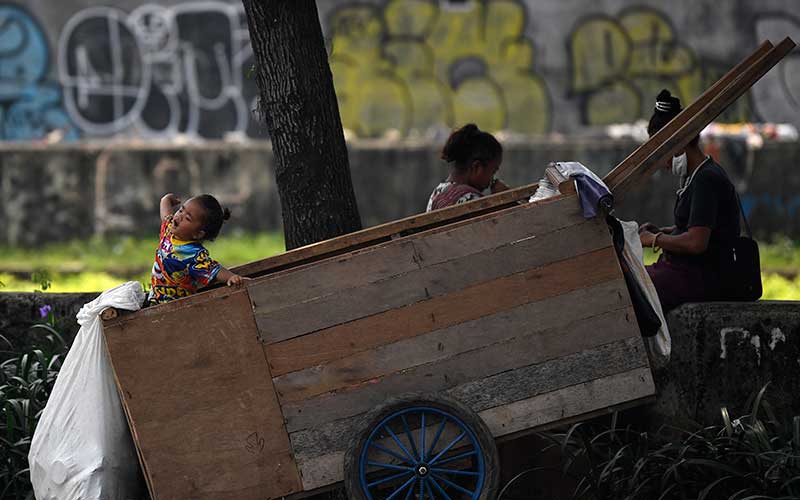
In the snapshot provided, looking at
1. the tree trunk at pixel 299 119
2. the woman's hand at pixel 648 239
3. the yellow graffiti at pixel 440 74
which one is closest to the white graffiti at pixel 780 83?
the yellow graffiti at pixel 440 74

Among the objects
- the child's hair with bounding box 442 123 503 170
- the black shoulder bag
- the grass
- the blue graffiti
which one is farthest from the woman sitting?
the blue graffiti

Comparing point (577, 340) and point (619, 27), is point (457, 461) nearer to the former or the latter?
point (577, 340)

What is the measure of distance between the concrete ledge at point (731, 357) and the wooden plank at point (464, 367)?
80 centimetres

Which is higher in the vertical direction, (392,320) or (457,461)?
(392,320)

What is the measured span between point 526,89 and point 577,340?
12.5 m

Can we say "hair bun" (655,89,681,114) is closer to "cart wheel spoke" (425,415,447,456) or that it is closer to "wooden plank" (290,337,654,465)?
"wooden plank" (290,337,654,465)

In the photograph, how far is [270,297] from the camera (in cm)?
433

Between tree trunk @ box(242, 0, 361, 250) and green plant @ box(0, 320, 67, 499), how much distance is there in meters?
1.41

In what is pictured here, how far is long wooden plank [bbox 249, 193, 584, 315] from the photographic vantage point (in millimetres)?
4340

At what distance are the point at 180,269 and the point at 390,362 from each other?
880mm

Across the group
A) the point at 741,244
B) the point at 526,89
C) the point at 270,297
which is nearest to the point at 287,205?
the point at 270,297

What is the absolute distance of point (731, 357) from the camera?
5094mm

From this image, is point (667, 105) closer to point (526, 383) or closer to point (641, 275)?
point (641, 275)

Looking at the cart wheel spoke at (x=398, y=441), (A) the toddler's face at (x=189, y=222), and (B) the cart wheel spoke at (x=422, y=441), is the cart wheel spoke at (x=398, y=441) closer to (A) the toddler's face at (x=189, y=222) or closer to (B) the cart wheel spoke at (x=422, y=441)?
(B) the cart wheel spoke at (x=422, y=441)
